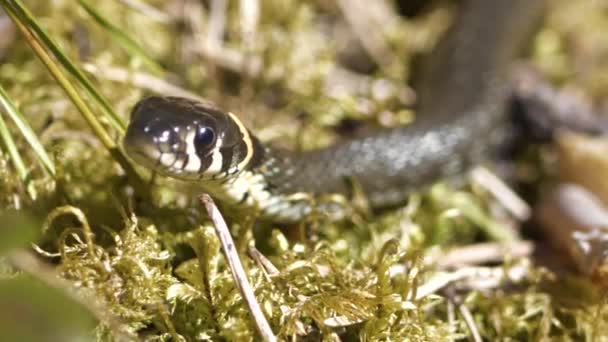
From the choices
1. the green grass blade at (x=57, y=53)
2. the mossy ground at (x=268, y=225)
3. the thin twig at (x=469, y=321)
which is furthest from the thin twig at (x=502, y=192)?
the green grass blade at (x=57, y=53)

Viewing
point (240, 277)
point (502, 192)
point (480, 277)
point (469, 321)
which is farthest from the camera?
point (502, 192)

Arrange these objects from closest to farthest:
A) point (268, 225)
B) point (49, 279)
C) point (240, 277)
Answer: point (49, 279) → point (240, 277) → point (268, 225)

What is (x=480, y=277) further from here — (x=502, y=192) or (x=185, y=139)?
(x=185, y=139)

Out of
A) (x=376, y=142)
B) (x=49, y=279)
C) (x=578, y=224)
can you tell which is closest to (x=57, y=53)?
(x=49, y=279)

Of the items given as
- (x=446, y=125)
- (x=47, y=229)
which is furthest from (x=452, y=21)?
(x=47, y=229)

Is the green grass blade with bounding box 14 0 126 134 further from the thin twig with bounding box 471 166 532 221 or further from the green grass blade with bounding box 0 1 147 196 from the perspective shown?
the thin twig with bounding box 471 166 532 221

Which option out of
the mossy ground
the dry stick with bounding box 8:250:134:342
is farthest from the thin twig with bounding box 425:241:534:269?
the dry stick with bounding box 8:250:134:342
